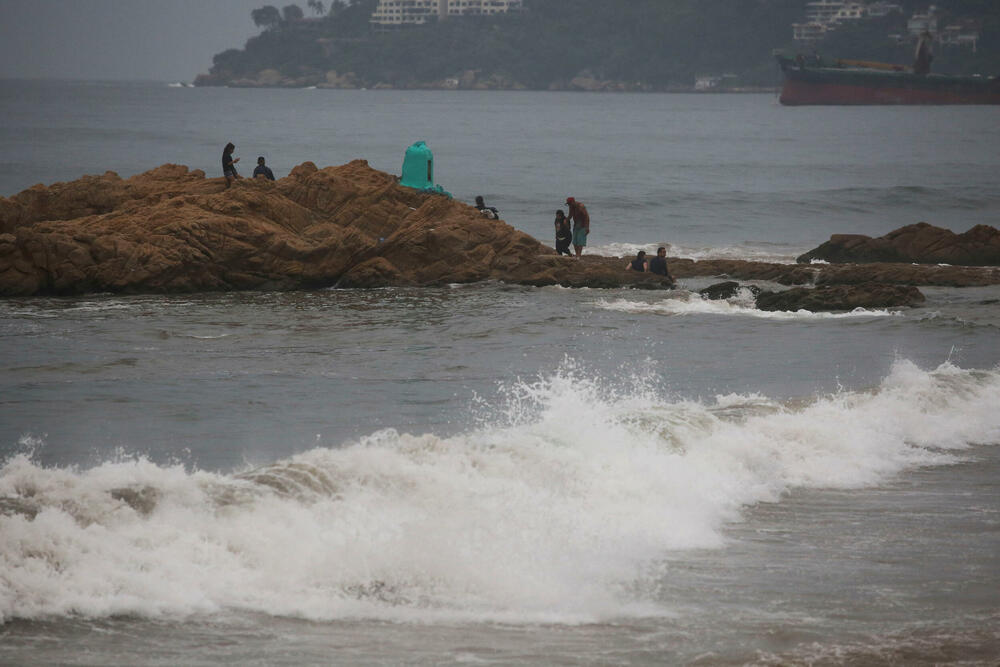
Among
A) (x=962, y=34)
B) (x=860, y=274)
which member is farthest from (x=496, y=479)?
(x=962, y=34)

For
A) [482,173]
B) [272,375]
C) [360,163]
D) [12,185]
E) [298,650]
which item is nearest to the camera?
[298,650]

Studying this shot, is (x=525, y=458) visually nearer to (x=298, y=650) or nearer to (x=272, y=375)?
(x=298, y=650)

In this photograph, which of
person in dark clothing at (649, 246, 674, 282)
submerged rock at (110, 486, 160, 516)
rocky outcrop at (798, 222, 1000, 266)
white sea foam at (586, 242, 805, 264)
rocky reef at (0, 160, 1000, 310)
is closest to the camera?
submerged rock at (110, 486, 160, 516)

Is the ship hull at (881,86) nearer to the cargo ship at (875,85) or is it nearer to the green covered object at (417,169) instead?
the cargo ship at (875,85)

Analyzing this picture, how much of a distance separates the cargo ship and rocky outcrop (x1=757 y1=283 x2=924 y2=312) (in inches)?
5320

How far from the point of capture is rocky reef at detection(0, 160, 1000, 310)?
72.8 feet

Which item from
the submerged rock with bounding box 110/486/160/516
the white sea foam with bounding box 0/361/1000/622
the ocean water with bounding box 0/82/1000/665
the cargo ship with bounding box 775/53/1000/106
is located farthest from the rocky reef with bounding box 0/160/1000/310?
the cargo ship with bounding box 775/53/1000/106

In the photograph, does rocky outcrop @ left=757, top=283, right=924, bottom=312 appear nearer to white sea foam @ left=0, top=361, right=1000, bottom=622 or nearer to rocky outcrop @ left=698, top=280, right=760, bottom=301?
rocky outcrop @ left=698, top=280, right=760, bottom=301

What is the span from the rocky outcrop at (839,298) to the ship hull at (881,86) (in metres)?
135

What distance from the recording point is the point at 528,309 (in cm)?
2134

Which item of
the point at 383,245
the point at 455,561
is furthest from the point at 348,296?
the point at 455,561

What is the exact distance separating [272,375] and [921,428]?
25.2 ft

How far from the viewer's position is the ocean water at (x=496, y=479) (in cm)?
780

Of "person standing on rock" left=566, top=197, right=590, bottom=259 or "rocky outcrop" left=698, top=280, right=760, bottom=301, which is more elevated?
"person standing on rock" left=566, top=197, right=590, bottom=259
